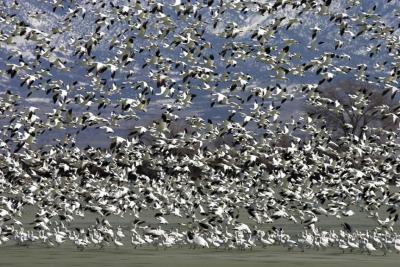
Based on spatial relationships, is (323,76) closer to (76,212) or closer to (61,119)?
(61,119)

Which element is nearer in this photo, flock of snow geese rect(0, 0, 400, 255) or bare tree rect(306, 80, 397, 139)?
flock of snow geese rect(0, 0, 400, 255)

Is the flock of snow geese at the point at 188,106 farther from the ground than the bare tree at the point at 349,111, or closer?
farther from the ground

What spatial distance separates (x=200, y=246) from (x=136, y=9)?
7381 millimetres

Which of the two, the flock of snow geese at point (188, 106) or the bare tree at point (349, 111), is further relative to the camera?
the bare tree at point (349, 111)

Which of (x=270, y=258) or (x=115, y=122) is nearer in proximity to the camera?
(x=270, y=258)

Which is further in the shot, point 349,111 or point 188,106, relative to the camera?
point 349,111

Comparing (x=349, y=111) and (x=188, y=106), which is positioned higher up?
(x=188, y=106)

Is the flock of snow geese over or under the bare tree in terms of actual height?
over

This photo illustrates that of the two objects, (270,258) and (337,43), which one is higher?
(337,43)

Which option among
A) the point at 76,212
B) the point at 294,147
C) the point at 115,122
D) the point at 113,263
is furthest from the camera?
the point at 76,212

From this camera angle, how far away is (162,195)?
43344 mm

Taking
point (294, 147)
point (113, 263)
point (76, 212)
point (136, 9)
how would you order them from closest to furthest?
point (113, 263) < point (136, 9) < point (294, 147) < point (76, 212)

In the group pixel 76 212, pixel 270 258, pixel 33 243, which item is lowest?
pixel 76 212

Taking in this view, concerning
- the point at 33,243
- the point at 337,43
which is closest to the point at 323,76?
the point at 337,43
